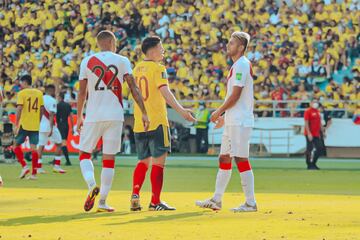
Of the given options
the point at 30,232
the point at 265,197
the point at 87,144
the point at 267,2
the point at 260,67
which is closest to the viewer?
the point at 30,232

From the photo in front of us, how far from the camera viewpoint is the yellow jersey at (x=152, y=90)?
1405 cm

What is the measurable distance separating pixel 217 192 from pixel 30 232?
12.0 ft

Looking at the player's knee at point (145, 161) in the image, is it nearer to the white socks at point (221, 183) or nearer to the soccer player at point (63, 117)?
the white socks at point (221, 183)

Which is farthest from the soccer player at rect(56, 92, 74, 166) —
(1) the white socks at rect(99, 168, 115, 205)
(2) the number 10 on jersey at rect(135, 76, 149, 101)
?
(1) the white socks at rect(99, 168, 115, 205)

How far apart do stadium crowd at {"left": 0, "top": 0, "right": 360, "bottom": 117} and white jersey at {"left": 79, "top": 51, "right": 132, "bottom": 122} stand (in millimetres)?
21506

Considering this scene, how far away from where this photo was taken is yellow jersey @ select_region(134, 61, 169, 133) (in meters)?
14.0

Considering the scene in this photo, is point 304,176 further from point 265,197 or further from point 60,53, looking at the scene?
point 60,53

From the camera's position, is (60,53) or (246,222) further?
(60,53)

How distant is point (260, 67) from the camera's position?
37.7m

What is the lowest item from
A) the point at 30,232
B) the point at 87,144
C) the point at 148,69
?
the point at 30,232

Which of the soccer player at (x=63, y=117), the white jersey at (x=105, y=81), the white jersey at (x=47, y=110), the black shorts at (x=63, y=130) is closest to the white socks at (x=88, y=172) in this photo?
the white jersey at (x=105, y=81)

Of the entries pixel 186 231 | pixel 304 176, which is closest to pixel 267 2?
pixel 304 176

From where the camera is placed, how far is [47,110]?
26.6 m

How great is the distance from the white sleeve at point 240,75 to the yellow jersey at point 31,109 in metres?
11.2
